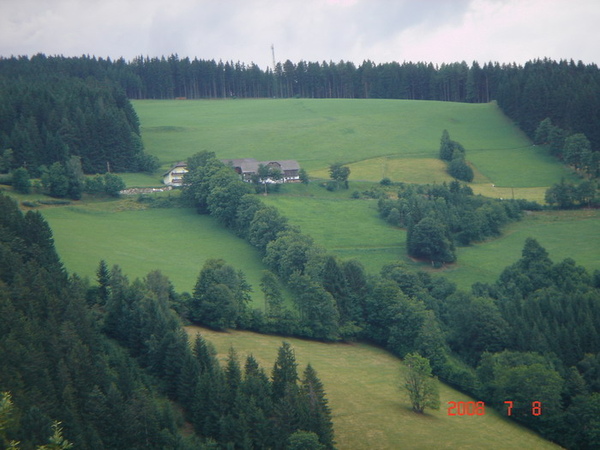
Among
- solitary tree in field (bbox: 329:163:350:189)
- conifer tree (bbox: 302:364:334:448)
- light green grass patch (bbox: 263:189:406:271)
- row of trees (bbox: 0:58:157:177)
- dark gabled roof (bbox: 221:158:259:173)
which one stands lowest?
conifer tree (bbox: 302:364:334:448)

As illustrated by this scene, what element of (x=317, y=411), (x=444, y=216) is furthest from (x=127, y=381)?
(x=444, y=216)

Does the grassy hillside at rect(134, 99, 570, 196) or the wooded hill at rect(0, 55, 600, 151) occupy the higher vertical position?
the wooded hill at rect(0, 55, 600, 151)

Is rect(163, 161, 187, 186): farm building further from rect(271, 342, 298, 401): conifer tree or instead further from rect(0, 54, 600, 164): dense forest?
rect(271, 342, 298, 401): conifer tree

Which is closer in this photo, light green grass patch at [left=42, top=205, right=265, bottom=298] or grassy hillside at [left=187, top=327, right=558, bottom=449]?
grassy hillside at [left=187, top=327, right=558, bottom=449]

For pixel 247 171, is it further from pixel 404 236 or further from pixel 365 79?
pixel 365 79

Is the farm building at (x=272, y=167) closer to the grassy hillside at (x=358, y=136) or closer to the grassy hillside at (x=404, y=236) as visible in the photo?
the grassy hillside at (x=358, y=136)

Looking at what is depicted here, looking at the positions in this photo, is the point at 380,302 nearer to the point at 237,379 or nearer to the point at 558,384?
the point at 558,384

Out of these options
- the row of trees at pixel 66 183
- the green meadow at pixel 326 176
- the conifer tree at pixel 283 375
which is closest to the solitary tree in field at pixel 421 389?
the conifer tree at pixel 283 375

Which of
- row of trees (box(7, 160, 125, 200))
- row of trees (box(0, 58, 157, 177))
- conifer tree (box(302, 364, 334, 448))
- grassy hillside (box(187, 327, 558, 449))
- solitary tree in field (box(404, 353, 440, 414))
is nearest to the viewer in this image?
conifer tree (box(302, 364, 334, 448))

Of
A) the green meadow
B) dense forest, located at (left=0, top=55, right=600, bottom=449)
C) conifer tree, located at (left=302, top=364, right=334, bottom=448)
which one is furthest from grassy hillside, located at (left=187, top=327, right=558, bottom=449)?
the green meadow
